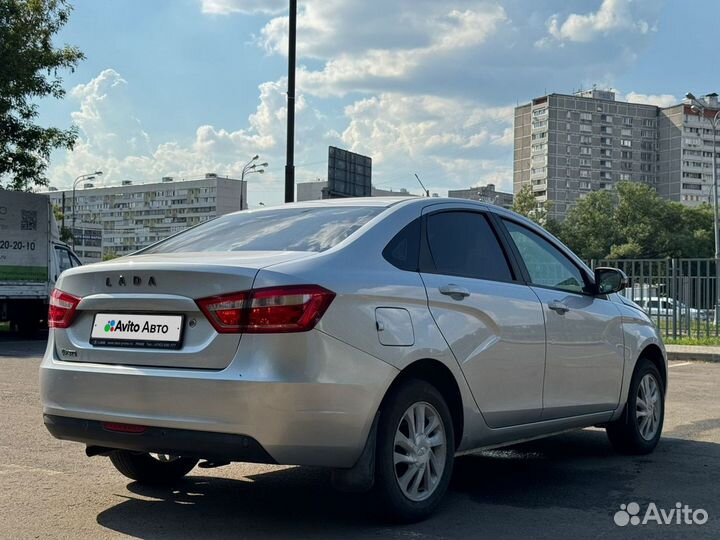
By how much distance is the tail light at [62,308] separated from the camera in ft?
15.4

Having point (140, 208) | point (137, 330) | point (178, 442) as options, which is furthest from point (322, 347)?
point (140, 208)

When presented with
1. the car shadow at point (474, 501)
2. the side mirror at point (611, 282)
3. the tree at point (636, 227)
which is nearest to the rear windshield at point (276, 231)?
the car shadow at point (474, 501)

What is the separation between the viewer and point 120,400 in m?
4.33

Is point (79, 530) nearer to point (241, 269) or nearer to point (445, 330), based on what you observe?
point (241, 269)

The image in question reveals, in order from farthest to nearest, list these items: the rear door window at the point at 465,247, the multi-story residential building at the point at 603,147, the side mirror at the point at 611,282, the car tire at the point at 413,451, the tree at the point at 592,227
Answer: the multi-story residential building at the point at 603,147 < the tree at the point at 592,227 < the side mirror at the point at 611,282 < the rear door window at the point at 465,247 < the car tire at the point at 413,451

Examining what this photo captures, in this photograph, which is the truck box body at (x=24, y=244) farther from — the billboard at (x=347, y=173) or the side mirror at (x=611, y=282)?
the side mirror at (x=611, y=282)

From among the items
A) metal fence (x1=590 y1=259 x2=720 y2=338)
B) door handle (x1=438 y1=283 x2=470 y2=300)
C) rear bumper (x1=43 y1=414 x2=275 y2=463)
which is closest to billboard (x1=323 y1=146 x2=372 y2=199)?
metal fence (x1=590 y1=259 x2=720 y2=338)

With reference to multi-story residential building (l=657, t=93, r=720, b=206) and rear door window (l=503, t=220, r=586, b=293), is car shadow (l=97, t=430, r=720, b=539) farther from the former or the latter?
multi-story residential building (l=657, t=93, r=720, b=206)

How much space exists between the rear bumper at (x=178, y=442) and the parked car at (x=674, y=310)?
1614 centimetres

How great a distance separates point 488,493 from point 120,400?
230 cm

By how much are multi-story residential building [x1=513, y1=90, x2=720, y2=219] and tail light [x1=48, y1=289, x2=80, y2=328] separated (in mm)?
152506

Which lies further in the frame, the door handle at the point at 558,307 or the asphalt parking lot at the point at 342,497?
the door handle at the point at 558,307

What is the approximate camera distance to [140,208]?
16975 cm

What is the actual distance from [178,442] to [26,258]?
1801 centimetres
